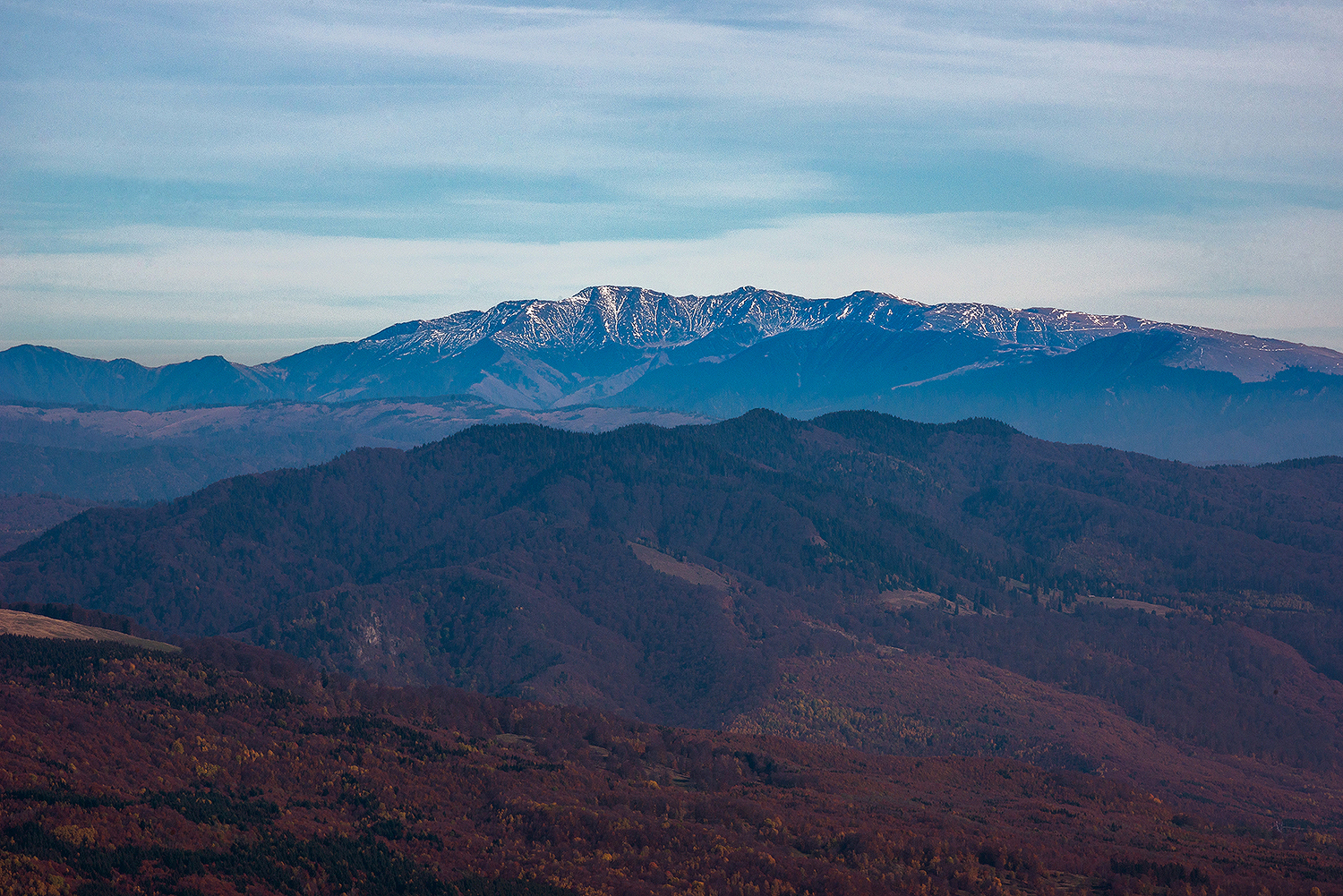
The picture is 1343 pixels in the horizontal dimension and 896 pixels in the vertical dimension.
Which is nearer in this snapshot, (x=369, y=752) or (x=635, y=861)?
(x=635, y=861)

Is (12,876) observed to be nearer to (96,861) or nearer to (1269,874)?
(96,861)

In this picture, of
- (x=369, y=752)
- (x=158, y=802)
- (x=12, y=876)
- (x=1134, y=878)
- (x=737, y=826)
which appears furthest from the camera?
(x=369, y=752)

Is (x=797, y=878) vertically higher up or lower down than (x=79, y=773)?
lower down

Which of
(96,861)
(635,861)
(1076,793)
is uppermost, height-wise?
(96,861)

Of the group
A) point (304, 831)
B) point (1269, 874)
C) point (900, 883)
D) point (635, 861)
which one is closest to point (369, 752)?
point (304, 831)

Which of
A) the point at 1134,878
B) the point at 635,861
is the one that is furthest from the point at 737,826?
the point at 1134,878

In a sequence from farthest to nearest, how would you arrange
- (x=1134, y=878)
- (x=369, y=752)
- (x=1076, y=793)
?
(x=1076, y=793), (x=369, y=752), (x=1134, y=878)
